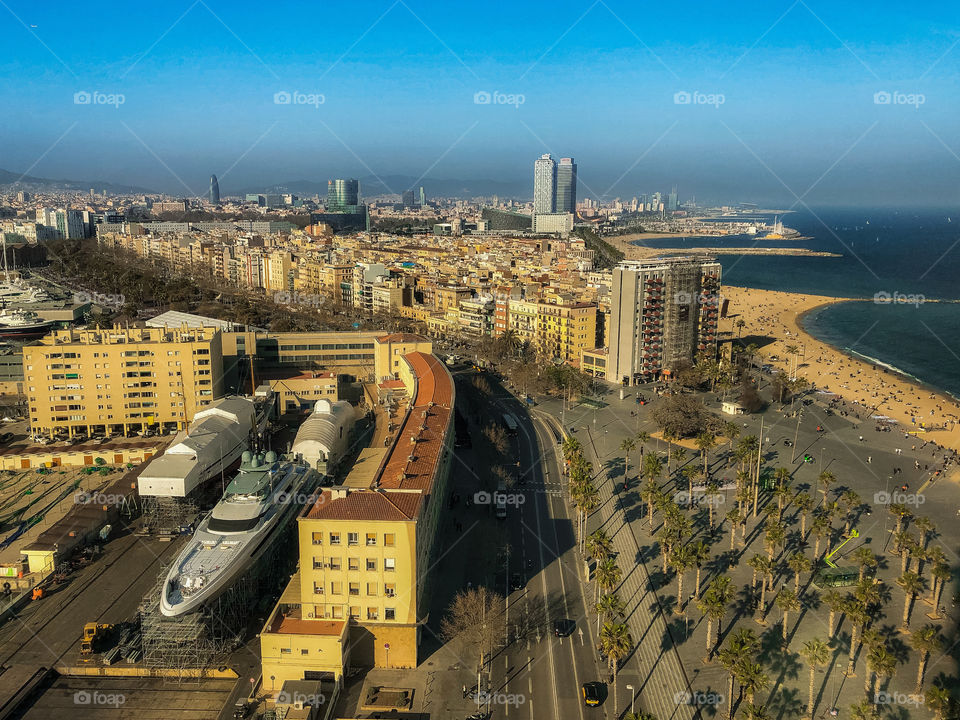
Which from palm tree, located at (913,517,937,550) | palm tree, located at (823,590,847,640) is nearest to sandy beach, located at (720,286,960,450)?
palm tree, located at (913,517,937,550)

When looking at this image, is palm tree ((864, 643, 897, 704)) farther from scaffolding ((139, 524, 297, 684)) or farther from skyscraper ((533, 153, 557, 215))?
skyscraper ((533, 153, 557, 215))

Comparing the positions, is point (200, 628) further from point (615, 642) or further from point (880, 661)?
point (880, 661)

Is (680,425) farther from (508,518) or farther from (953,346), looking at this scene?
(953,346)

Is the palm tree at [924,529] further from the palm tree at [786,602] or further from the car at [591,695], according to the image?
the car at [591,695]

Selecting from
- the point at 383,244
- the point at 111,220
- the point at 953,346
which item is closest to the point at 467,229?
the point at 383,244

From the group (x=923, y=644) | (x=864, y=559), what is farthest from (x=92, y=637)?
(x=864, y=559)

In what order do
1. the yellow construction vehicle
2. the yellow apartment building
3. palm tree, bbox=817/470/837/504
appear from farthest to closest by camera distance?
the yellow apartment building
palm tree, bbox=817/470/837/504
the yellow construction vehicle
